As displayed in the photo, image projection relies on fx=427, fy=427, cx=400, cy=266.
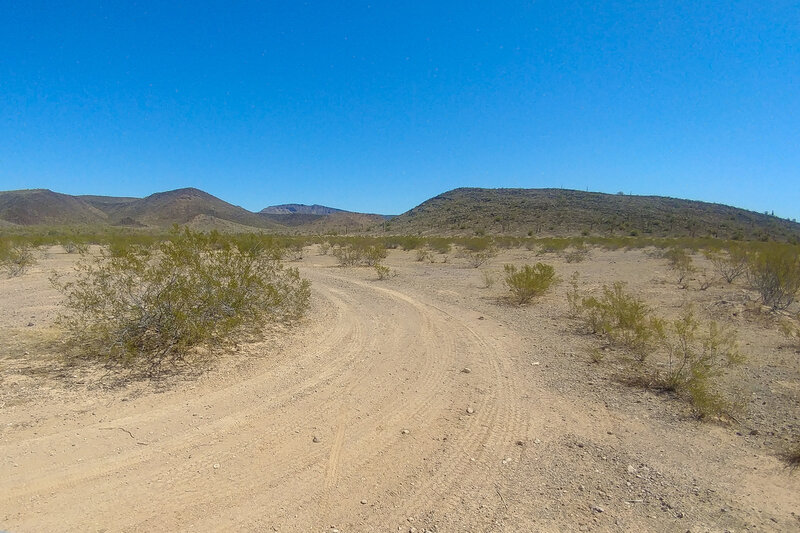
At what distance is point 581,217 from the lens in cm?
6762

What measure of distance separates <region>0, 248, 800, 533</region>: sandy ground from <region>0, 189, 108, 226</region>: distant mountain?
13032 cm

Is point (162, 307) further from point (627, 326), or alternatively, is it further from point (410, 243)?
point (410, 243)

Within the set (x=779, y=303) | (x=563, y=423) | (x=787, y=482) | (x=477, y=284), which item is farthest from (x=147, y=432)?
(x=779, y=303)

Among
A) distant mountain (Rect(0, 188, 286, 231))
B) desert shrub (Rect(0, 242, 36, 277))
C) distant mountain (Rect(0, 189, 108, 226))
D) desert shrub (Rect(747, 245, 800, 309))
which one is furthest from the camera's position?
distant mountain (Rect(0, 188, 286, 231))

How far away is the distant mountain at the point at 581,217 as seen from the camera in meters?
61.3

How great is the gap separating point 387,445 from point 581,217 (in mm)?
69885

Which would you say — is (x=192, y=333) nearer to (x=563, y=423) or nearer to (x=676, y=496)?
(x=563, y=423)

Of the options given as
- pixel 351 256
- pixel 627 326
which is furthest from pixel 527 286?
pixel 351 256

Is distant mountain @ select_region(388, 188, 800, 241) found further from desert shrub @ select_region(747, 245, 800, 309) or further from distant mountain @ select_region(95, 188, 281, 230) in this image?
distant mountain @ select_region(95, 188, 281, 230)

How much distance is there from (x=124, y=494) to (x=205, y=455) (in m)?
0.77

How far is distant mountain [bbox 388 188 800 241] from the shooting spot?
201ft

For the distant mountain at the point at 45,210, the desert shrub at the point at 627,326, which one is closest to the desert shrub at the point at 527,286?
the desert shrub at the point at 627,326

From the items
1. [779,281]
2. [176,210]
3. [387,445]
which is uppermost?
[176,210]

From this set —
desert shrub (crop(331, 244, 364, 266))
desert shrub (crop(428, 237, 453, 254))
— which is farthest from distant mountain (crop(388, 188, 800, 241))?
desert shrub (crop(331, 244, 364, 266))
